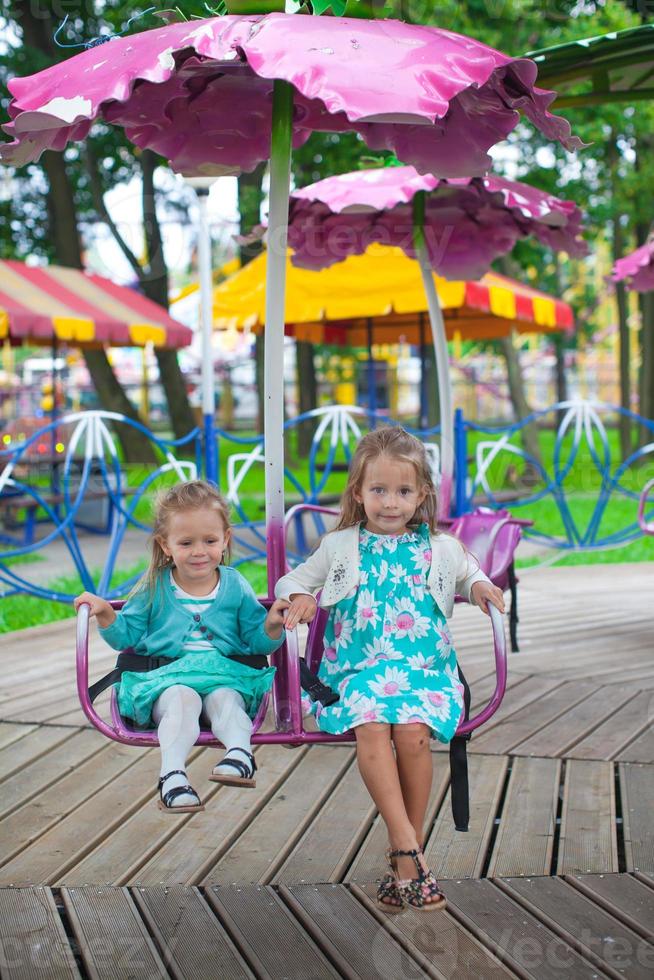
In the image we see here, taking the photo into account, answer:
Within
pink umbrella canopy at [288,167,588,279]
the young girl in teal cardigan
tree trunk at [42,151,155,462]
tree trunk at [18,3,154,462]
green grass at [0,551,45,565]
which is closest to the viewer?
the young girl in teal cardigan

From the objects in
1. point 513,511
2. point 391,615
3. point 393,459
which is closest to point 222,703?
point 391,615

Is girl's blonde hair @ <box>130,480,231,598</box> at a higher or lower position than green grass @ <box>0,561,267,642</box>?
higher

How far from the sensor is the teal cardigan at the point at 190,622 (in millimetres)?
2678

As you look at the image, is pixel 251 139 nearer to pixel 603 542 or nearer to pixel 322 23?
pixel 322 23

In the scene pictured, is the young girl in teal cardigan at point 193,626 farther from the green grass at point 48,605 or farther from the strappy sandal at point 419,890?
the green grass at point 48,605

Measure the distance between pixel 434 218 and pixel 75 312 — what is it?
5.87 metres

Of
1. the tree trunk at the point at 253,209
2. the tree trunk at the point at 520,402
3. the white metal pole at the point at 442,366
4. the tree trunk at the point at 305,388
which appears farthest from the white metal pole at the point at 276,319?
the tree trunk at the point at 305,388

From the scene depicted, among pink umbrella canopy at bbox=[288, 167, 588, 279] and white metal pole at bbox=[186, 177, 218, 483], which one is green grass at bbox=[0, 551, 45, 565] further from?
pink umbrella canopy at bbox=[288, 167, 588, 279]

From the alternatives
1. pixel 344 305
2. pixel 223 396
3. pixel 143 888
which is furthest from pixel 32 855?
pixel 223 396

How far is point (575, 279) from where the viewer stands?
85.7ft

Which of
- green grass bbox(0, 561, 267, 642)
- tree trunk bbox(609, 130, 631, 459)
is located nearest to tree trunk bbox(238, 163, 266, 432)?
green grass bbox(0, 561, 267, 642)

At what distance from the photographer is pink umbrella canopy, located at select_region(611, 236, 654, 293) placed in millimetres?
6206

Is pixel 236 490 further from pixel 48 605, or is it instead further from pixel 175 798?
pixel 175 798

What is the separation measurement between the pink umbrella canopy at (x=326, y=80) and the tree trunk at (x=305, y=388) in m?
14.6
